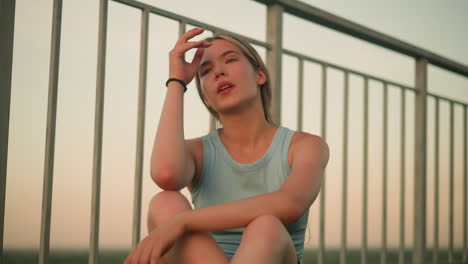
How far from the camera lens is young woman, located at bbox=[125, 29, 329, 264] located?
1208 mm

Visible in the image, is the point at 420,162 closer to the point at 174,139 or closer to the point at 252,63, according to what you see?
the point at 252,63

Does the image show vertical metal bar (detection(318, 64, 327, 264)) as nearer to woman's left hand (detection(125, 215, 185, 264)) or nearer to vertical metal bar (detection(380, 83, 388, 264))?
vertical metal bar (detection(380, 83, 388, 264))

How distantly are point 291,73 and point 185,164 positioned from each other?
868 mm

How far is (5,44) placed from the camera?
1.39m

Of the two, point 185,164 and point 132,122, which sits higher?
point 132,122

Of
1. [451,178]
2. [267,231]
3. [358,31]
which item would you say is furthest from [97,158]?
[451,178]

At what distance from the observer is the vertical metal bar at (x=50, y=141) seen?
4.77ft

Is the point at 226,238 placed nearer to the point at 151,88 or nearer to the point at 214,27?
the point at 151,88

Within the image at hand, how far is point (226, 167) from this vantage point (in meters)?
1.55

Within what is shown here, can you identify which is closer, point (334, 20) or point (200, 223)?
point (200, 223)

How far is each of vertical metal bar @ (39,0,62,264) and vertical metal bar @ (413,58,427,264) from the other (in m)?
1.78

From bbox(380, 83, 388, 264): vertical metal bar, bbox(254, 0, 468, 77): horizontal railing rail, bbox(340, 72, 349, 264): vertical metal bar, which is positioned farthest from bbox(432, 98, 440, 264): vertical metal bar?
bbox(340, 72, 349, 264): vertical metal bar

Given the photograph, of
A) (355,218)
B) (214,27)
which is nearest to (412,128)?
(355,218)

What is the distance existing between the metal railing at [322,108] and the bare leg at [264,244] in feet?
1.84
